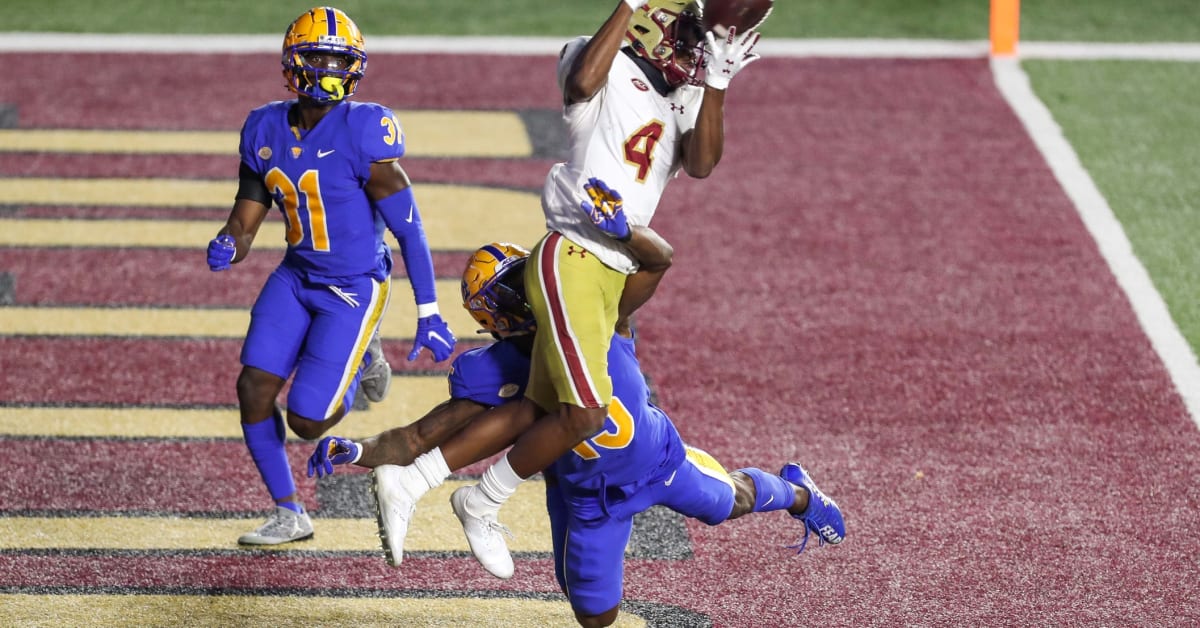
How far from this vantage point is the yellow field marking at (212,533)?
551 centimetres

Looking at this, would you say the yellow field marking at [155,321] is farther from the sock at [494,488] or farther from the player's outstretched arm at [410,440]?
the sock at [494,488]

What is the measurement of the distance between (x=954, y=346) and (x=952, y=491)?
51.8 inches

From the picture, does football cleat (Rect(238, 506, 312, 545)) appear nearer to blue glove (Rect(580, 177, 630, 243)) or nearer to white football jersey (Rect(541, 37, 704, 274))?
white football jersey (Rect(541, 37, 704, 274))

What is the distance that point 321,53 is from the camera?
5.11m

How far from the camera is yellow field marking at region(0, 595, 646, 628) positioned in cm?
501

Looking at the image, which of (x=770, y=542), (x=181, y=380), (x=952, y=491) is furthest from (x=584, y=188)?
(x=181, y=380)

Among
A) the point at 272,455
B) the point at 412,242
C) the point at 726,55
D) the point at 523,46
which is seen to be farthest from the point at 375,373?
the point at 523,46

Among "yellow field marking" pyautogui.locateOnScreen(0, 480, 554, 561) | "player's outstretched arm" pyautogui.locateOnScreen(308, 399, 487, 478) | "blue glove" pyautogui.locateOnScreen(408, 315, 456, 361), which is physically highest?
"player's outstretched arm" pyautogui.locateOnScreen(308, 399, 487, 478)

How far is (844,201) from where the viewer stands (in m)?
8.74

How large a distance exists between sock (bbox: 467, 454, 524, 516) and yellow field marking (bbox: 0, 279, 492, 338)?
8.60ft

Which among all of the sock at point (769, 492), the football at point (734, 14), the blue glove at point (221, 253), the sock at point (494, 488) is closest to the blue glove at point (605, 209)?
the football at point (734, 14)

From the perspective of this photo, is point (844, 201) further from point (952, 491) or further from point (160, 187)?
point (160, 187)

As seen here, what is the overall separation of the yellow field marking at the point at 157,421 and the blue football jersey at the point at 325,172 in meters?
1.15

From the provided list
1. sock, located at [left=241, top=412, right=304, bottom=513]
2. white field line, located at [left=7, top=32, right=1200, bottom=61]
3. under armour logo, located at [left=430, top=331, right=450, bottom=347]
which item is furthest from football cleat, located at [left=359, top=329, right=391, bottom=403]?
white field line, located at [left=7, top=32, right=1200, bottom=61]
